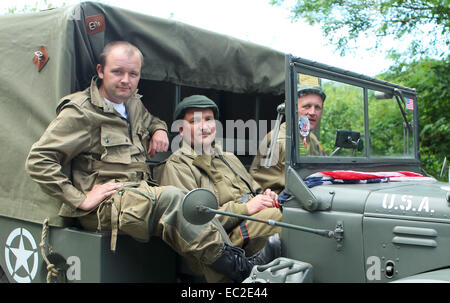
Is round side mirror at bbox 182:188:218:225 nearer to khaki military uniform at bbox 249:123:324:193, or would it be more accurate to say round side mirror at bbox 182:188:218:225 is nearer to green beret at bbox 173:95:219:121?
green beret at bbox 173:95:219:121

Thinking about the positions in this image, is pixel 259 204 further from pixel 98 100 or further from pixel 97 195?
pixel 98 100

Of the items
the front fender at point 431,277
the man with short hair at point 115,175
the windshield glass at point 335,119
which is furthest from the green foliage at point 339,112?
the front fender at point 431,277

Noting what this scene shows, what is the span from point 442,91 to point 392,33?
137cm

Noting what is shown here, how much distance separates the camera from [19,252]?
2951 mm

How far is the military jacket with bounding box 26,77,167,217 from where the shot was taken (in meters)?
2.60

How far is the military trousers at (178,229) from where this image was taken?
2.49 metres

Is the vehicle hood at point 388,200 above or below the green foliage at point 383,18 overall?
below

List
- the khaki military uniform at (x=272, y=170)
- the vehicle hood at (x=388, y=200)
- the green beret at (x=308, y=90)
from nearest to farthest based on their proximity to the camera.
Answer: the vehicle hood at (x=388, y=200) < the green beret at (x=308, y=90) < the khaki military uniform at (x=272, y=170)

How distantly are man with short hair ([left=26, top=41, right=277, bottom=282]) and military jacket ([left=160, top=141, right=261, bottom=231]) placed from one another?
207 millimetres

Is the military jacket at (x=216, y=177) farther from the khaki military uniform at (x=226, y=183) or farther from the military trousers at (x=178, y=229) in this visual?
the military trousers at (x=178, y=229)

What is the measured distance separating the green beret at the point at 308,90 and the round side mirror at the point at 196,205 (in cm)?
78

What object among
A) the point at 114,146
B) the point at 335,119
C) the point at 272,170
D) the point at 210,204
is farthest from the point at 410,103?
the point at 114,146

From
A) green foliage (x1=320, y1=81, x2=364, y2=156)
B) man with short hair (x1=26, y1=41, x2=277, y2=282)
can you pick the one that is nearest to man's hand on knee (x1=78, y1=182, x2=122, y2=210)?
man with short hair (x1=26, y1=41, x2=277, y2=282)
